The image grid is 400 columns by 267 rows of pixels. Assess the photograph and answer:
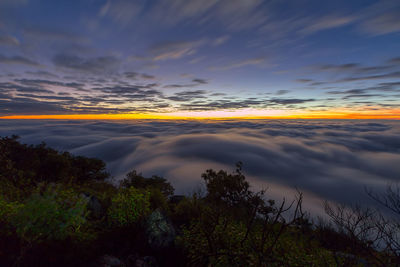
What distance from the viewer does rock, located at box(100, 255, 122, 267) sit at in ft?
21.8

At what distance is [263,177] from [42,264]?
118003mm

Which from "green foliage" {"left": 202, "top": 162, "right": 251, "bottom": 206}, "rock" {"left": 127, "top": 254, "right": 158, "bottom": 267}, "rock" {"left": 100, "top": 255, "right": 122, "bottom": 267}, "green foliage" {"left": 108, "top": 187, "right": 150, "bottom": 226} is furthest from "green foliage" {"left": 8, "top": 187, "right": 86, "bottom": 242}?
"green foliage" {"left": 202, "top": 162, "right": 251, "bottom": 206}

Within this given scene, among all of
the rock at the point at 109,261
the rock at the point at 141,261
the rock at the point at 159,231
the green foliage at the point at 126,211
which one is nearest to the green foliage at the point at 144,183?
the green foliage at the point at 126,211

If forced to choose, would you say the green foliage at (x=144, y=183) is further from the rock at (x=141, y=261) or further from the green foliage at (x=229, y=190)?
the rock at (x=141, y=261)

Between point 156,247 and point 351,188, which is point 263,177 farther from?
point 156,247

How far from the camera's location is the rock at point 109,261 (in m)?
6.65

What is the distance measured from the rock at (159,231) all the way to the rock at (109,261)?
1658mm

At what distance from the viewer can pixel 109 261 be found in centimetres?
682

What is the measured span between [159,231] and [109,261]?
235 cm

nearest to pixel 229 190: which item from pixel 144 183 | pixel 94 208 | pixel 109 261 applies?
pixel 144 183

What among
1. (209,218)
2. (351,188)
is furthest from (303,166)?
(209,218)

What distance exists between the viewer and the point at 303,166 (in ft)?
471

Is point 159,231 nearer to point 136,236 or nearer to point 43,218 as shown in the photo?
point 136,236

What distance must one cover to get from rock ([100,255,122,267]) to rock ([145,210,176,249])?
5.44ft
